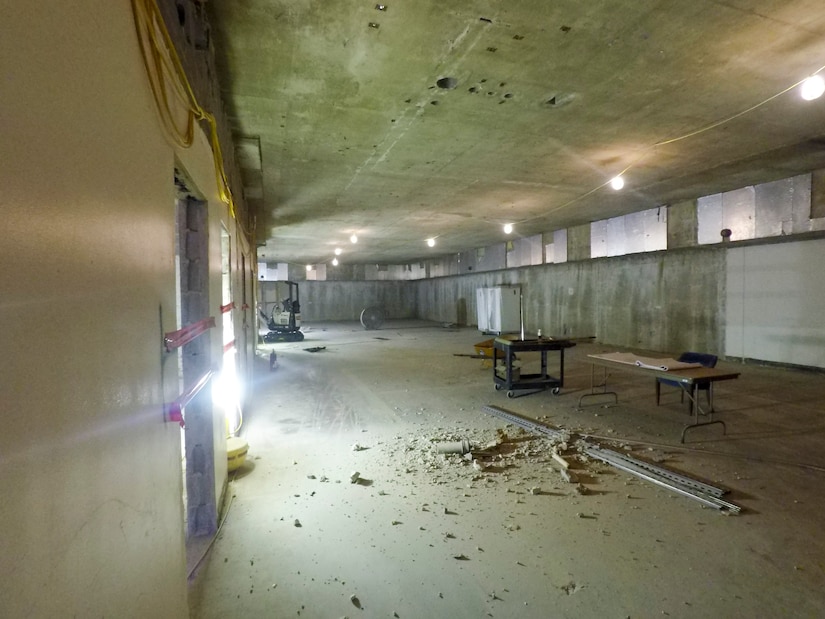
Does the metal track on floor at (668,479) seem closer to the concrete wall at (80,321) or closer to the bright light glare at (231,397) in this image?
the concrete wall at (80,321)

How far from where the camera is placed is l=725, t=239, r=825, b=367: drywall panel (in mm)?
6391

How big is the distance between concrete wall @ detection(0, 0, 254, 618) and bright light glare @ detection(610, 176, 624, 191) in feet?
21.8

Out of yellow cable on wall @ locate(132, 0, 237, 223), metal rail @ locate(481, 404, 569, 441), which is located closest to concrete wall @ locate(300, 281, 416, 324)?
metal rail @ locate(481, 404, 569, 441)

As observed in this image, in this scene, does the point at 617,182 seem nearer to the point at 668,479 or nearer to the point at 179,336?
the point at 668,479

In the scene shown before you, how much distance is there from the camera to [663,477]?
9.96 ft

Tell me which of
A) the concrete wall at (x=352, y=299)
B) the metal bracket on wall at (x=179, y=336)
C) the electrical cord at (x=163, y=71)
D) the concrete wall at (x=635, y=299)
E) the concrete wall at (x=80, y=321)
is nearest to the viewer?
the concrete wall at (x=80, y=321)

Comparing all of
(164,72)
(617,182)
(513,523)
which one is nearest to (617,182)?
(617,182)

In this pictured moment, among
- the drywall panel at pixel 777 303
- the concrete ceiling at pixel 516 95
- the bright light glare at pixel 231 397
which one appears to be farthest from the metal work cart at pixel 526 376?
the drywall panel at pixel 777 303

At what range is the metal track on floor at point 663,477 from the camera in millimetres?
2717

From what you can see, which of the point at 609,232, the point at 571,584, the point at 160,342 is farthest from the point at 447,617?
the point at 609,232

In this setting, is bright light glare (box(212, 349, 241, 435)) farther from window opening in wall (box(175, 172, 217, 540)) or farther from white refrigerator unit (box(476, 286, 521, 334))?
white refrigerator unit (box(476, 286, 521, 334))

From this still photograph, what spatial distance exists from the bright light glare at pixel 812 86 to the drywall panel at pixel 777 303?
405 cm

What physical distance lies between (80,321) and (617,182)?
7182mm

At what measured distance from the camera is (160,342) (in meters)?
1.31
